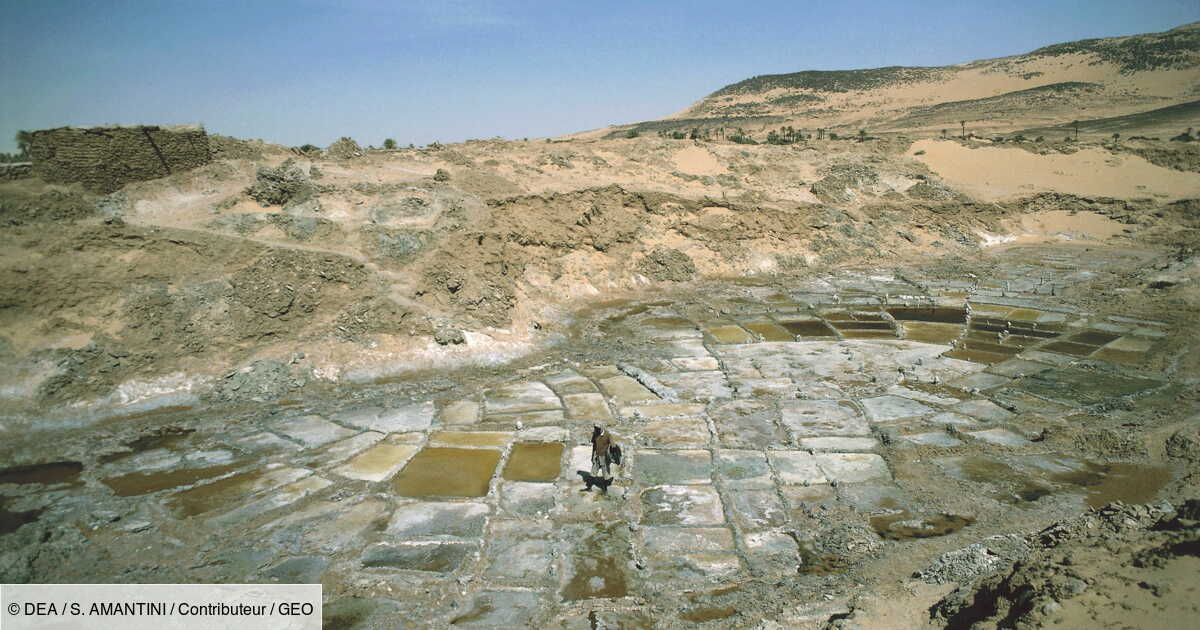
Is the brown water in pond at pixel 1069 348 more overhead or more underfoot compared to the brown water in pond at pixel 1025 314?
more underfoot

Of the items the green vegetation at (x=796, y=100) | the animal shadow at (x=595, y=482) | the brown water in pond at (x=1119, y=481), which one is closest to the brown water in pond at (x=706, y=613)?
the animal shadow at (x=595, y=482)

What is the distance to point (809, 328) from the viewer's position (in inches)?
576

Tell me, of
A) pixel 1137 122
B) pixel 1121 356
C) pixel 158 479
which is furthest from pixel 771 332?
pixel 1137 122

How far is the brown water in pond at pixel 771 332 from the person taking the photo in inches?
549

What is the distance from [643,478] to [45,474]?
27.1 ft

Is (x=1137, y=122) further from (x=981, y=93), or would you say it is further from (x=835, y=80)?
(x=835, y=80)

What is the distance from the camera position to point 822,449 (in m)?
8.88

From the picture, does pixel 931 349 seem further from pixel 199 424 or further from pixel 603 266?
pixel 199 424

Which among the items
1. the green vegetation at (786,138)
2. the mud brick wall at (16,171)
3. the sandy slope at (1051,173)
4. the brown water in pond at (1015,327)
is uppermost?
the green vegetation at (786,138)

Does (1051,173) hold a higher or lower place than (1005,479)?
higher

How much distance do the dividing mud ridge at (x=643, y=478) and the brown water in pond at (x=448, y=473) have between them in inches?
1.3

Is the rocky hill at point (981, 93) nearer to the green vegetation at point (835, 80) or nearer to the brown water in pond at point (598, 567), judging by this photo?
the green vegetation at point (835, 80)

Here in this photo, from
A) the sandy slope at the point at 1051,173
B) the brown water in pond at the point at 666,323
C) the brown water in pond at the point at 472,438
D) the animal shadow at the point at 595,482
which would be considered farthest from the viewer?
the sandy slope at the point at 1051,173

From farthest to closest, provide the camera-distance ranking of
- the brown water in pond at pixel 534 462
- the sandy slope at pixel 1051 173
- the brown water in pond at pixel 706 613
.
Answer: the sandy slope at pixel 1051 173 → the brown water in pond at pixel 534 462 → the brown water in pond at pixel 706 613
